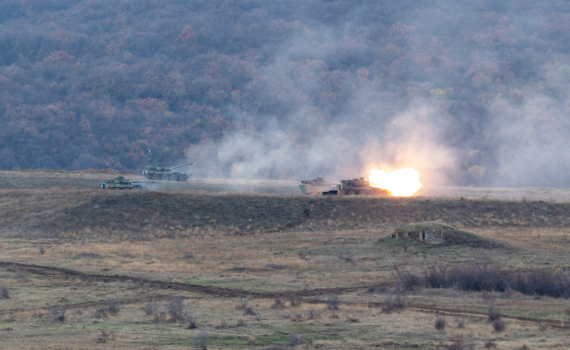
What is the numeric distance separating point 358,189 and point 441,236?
24.7 m

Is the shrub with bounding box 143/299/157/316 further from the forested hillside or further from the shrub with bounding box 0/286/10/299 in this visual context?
the forested hillside

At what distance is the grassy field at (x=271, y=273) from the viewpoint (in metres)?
17.3

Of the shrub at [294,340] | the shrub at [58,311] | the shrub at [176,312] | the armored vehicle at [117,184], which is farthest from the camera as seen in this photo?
the armored vehicle at [117,184]

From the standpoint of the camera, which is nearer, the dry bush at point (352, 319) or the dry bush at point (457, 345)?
the dry bush at point (457, 345)

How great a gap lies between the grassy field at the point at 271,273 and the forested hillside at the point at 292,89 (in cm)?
4724

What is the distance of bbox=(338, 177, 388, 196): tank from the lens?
58.7 meters

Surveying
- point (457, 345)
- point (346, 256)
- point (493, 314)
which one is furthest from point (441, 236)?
point (457, 345)

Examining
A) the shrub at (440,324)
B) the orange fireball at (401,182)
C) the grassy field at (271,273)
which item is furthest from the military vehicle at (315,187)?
the shrub at (440,324)

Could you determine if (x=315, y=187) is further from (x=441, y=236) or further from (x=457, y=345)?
(x=457, y=345)

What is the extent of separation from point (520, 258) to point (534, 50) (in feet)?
413

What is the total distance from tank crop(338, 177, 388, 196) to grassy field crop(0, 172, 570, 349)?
570cm

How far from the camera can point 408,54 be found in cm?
14788

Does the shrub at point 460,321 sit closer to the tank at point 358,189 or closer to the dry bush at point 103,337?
the dry bush at point 103,337

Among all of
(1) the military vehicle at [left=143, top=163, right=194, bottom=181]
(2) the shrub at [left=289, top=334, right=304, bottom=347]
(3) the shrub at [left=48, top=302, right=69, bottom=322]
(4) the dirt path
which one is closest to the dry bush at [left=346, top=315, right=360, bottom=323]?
(4) the dirt path
